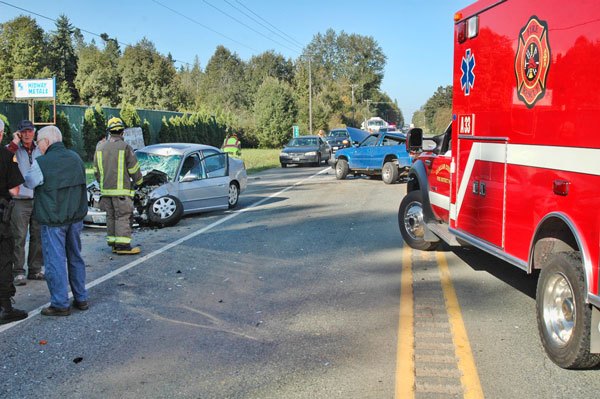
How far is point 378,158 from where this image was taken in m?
20.3

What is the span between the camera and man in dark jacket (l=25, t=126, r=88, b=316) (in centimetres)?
574

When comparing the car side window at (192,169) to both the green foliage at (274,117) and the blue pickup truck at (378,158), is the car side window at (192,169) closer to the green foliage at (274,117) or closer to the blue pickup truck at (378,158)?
the blue pickup truck at (378,158)

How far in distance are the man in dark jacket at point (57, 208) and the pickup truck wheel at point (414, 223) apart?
4.68 m

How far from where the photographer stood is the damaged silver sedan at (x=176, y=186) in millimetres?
10992

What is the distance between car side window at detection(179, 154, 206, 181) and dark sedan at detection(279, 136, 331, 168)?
55.3 ft

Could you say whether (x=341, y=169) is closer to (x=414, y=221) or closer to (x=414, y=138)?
(x=414, y=221)

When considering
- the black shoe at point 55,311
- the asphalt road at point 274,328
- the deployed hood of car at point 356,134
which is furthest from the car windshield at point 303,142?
the black shoe at point 55,311

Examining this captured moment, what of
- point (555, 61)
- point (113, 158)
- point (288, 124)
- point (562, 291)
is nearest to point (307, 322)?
point (562, 291)

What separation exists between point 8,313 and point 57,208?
1.08m

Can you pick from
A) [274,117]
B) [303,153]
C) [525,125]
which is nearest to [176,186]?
[525,125]

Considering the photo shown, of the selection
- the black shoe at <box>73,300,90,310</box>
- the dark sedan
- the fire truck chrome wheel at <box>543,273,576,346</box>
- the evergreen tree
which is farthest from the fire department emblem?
the evergreen tree

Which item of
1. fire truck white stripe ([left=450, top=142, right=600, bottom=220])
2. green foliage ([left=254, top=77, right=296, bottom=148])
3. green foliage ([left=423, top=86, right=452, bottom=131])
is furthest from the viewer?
green foliage ([left=254, top=77, right=296, bottom=148])

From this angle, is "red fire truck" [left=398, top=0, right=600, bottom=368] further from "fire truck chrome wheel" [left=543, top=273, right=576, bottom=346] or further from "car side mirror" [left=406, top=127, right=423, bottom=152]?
"car side mirror" [left=406, top=127, right=423, bottom=152]

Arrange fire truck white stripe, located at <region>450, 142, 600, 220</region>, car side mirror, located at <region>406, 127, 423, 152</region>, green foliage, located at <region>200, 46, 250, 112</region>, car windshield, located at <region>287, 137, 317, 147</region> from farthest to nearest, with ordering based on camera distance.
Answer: green foliage, located at <region>200, 46, 250, 112</region> → car windshield, located at <region>287, 137, 317, 147</region> → car side mirror, located at <region>406, 127, 423, 152</region> → fire truck white stripe, located at <region>450, 142, 600, 220</region>
